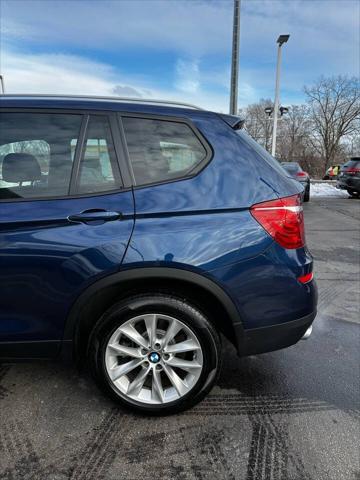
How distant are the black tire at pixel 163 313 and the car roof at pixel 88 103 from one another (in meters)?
1.13

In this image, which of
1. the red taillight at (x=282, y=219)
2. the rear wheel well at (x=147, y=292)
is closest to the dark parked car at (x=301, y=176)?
the red taillight at (x=282, y=219)

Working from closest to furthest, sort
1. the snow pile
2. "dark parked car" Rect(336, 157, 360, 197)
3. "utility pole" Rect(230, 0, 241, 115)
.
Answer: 1. "utility pole" Rect(230, 0, 241, 115)
2. "dark parked car" Rect(336, 157, 360, 197)
3. the snow pile

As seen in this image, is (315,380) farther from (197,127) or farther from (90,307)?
(197,127)

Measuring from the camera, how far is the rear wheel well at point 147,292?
2098 mm

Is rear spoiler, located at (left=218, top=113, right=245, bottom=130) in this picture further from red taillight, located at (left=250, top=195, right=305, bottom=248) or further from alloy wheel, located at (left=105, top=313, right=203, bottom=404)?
alloy wheel, located at (left=105, top=313, right=203, bottom=404)

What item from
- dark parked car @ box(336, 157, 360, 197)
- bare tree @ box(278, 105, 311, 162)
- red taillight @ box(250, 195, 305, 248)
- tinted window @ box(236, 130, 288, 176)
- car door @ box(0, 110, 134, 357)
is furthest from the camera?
bare tree @ box(278, 105, 311, 162)

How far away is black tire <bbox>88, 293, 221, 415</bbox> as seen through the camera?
2102mm

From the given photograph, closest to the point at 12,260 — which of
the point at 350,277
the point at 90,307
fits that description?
the point at 90,307

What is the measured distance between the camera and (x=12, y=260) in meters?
2.02

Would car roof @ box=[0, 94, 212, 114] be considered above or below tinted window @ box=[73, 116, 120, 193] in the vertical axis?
above

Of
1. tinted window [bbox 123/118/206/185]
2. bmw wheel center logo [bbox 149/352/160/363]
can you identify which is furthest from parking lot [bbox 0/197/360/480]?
tinted window [bbox 123/118/206/185]

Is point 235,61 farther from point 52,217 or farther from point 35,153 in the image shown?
point 52,217

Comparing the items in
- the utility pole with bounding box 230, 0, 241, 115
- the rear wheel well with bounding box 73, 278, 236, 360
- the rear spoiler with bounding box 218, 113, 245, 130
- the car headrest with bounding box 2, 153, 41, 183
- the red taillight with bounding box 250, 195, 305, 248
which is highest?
the utility pole with bounding box 230, 0, 241, 115

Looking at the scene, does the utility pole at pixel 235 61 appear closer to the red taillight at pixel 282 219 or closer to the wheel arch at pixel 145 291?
the red taillight at pixel 282 219
